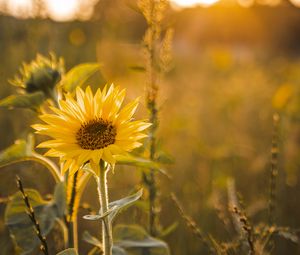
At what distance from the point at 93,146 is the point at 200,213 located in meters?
1.06

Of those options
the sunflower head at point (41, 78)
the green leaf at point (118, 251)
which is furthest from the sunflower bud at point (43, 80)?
the green leaf at point (118, 251)

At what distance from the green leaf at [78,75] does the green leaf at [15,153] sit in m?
0.23

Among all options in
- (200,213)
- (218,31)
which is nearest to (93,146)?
(200,213)

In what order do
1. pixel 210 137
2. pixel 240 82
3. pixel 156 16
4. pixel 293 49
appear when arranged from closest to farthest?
1. pixel 156 16
2. pixel 210 137
3. pixel 240 82
4. pixel 293 49

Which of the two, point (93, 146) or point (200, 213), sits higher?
point (93, 146)

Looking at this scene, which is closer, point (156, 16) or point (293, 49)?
point (156, 16)

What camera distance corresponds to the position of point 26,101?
109 cm

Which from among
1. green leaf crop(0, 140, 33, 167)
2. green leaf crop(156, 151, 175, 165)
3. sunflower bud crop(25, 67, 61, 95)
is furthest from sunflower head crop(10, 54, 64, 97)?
green leaf crop(156, 151, 175, 165)

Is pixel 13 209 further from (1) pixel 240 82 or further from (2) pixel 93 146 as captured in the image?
(1) pixel 240 82

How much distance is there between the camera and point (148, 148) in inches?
50.3

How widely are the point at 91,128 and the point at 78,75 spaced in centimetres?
24

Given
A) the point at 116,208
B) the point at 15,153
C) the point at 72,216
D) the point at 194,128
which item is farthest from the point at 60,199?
the point at 194,128

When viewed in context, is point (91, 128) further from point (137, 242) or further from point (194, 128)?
point (194, 128)

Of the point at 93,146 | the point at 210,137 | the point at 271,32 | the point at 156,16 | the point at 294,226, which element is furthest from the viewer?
the point at 271,32
